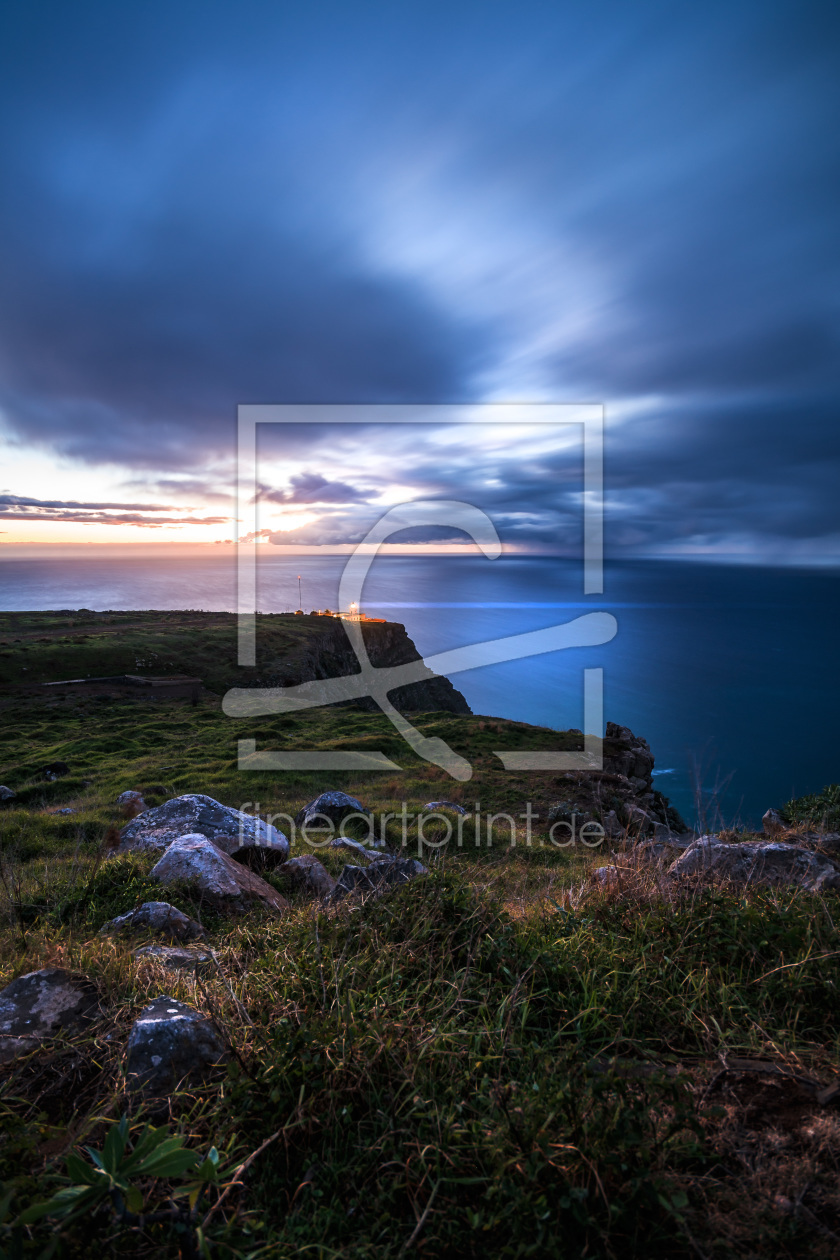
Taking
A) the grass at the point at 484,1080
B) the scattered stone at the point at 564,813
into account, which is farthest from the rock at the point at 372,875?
the scattered stone at the point at 564,813

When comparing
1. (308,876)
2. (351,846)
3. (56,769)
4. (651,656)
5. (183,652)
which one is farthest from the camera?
(651,656)

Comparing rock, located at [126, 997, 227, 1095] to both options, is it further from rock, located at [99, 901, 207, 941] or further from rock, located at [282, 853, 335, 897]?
rock, located at [282, 853, 335, 897]

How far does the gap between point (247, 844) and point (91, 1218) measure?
518cm

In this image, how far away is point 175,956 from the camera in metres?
3.49

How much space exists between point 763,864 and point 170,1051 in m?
5.02

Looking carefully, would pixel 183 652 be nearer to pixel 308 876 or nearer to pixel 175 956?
pixel 308 876

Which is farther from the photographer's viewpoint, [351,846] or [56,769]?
[56,769]

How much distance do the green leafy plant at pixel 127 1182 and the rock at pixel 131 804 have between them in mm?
9114

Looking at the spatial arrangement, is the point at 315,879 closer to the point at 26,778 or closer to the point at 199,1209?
the point at 199,1209

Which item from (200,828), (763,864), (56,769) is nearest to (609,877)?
(763,864)

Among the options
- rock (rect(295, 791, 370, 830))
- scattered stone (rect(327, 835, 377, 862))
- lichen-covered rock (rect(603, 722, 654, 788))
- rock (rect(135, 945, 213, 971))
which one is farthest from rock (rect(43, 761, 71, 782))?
lichen-covered rock (rect(603, 722, 654, 788))

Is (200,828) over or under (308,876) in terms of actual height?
over

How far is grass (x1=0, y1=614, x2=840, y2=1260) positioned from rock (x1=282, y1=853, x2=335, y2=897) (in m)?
2.12

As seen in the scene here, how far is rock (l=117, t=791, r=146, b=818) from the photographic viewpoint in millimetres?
9789
